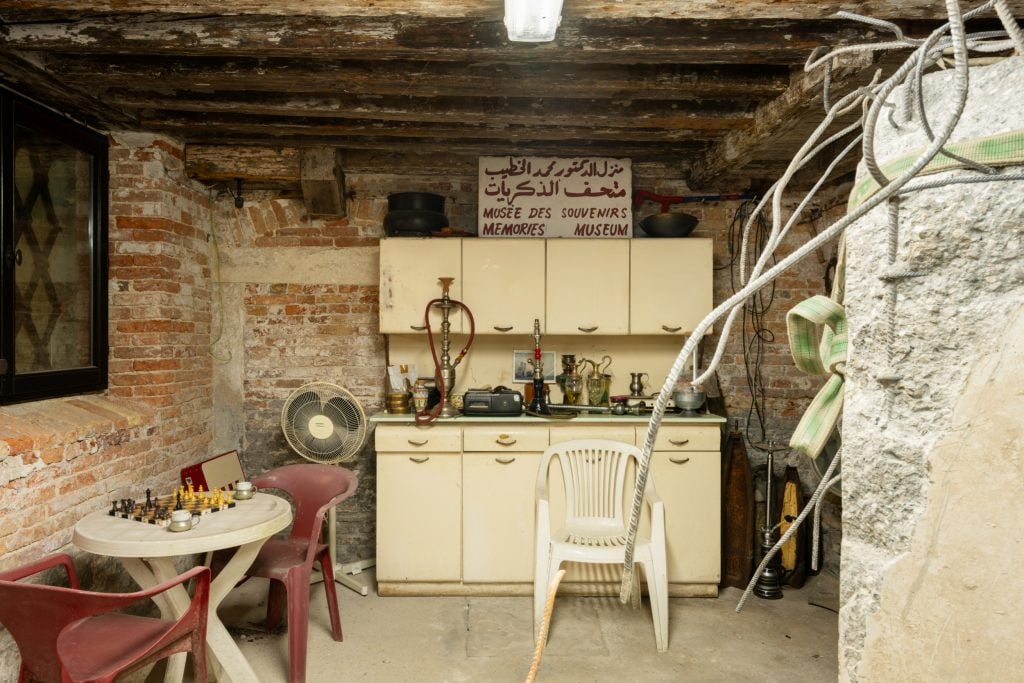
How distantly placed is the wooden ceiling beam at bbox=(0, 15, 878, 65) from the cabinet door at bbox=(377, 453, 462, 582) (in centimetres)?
216

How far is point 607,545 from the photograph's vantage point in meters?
3.19

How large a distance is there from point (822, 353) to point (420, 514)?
2.98 m

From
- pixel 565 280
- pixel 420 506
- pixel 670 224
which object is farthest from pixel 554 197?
pixel 420 506

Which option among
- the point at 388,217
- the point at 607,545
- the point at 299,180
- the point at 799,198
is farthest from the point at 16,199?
the point at 799,198

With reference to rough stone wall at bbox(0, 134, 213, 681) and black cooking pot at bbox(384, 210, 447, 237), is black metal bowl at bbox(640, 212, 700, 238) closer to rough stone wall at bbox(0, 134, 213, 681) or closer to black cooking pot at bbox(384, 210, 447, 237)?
black cooking pot at bbox(384, 210, 447, 237)

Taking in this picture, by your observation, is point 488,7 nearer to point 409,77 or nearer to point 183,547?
point 409,77

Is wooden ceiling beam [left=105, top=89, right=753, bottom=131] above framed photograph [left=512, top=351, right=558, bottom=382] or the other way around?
above

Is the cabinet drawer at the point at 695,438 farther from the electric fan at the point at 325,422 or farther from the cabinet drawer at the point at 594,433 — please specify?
the electric fan at the point at 325,422

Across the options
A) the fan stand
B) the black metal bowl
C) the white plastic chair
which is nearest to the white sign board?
the black metal bowl

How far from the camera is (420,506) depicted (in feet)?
11.9

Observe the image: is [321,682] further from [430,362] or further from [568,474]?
[430,362]

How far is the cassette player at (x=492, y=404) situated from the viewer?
375 cm

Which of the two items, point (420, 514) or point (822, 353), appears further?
point (420, 514)

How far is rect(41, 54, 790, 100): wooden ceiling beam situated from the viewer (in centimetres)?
272
